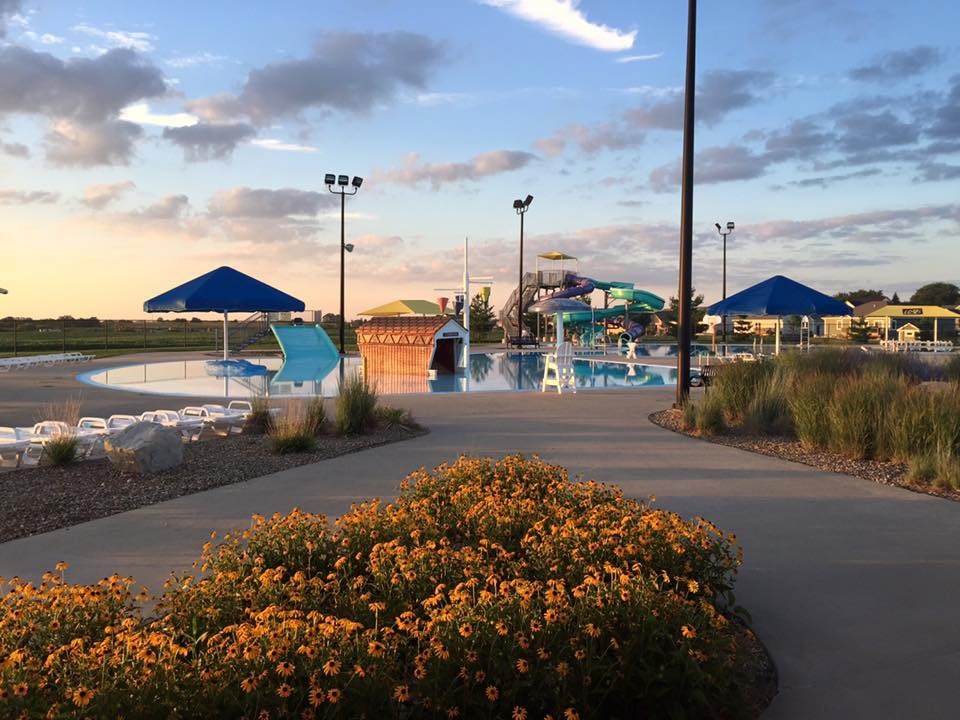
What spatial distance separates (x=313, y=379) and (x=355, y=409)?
1017 centimetres

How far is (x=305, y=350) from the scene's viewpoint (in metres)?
24.4

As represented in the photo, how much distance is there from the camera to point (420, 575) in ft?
10.9

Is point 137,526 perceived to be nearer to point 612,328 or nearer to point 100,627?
point 100,627

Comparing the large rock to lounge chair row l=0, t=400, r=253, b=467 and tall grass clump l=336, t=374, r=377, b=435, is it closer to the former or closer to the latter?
lounge chair row l=0, t=400, r=253, b=467

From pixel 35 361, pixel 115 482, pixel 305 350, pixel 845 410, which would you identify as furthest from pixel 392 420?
pixel 35 361

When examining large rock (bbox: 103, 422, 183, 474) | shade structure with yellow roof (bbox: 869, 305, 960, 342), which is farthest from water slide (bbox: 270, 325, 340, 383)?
shade structure with yellow roof (bbox: 869, 305, 960, 342)

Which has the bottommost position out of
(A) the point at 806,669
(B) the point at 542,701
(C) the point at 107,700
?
(A) the point at 806,669

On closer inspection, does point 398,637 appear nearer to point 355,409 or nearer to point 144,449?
point 144,449

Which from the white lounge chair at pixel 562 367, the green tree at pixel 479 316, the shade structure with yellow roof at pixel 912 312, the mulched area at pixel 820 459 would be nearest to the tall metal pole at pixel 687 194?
the mulched area at pixel 820 459

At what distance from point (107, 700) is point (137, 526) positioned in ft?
11.3

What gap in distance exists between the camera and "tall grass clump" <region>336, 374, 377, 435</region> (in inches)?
364

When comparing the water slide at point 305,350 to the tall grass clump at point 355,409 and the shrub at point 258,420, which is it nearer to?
the shrub at point 258,420

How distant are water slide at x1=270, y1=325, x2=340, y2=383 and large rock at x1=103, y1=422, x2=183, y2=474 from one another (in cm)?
1465

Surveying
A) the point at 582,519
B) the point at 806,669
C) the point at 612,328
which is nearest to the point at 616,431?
the point at 582,519
